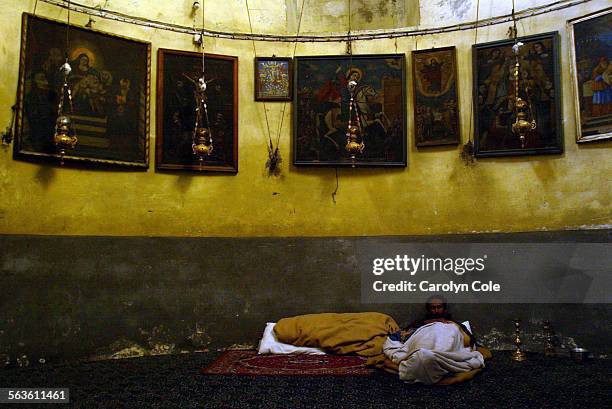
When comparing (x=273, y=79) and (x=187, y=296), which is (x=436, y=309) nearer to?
(x=187, y=296)

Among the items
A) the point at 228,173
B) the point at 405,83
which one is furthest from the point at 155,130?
the point at 405,83

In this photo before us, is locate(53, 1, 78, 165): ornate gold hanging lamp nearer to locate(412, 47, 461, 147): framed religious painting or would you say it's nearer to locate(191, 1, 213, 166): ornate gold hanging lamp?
locate(191, 1, 213, 166): ornate gold hanging lamp

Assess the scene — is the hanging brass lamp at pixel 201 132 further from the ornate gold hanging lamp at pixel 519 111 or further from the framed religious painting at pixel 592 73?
the framed religious painting at pixel 592 73

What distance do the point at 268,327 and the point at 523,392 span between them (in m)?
2.81

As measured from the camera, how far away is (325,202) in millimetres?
6332

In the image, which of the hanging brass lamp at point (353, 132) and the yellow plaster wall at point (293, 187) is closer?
the yellow plaster wall at point (293, 187)

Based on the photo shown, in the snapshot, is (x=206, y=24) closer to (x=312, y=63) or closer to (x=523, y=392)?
(x=312, y=63)

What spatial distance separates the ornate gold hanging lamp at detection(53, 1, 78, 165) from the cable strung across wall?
0.80 metres

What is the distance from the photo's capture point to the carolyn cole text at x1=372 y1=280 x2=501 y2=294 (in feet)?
19.1

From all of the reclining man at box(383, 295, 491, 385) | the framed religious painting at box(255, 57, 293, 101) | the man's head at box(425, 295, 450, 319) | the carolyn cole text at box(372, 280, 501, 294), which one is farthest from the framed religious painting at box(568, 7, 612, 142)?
the framed religious painting at box(255, 57, 293, 101)

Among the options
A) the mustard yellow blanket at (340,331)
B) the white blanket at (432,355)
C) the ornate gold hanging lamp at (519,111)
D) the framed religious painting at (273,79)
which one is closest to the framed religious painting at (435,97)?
the ornate gold hanging lamp at (519,111)

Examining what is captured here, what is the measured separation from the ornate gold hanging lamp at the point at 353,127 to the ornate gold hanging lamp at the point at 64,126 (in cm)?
289

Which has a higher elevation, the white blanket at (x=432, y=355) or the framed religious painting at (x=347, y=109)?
the framed religious painting at (x=347, y=109)

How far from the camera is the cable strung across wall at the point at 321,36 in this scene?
5.73 meters
